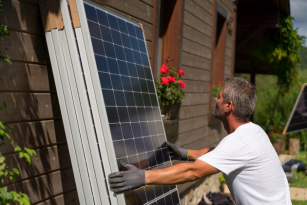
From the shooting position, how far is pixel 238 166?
207cm

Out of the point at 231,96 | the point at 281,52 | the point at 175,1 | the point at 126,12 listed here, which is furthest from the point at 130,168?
the point at 281,52

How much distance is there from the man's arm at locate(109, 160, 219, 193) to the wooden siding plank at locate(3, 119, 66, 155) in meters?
0.72

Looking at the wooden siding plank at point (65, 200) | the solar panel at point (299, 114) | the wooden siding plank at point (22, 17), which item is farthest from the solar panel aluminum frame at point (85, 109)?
the solar panel at point (299, 114)

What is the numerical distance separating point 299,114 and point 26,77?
821cm

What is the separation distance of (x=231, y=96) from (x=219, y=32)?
485 cm

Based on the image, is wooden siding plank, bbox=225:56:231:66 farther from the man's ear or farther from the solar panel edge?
the solar panel edge

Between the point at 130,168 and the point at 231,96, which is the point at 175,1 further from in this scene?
the point at 130,168

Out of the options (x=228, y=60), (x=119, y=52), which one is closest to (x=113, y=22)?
(x=119, y=52)

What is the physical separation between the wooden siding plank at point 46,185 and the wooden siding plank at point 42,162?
0.13 feet

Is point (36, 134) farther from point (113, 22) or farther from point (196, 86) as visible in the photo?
point (196, 86)

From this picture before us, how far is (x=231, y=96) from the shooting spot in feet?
7.42

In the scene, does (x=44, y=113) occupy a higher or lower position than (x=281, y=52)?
lower

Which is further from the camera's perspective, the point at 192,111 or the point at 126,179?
the point at 192,111

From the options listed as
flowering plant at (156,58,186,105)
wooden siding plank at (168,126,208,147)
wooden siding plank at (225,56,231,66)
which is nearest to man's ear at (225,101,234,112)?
flowering plant at (156,58,186,105)
